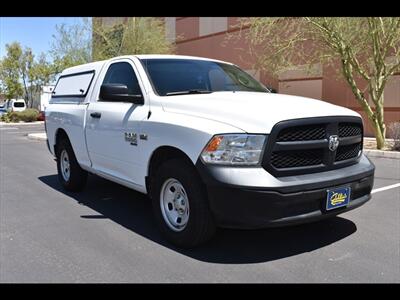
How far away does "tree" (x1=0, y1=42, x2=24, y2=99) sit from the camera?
41.3m

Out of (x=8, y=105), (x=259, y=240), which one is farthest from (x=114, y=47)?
(x=8, y=105)

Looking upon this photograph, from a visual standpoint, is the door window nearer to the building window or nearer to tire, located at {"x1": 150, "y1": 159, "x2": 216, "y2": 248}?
tire, located at {"x1": 150, "y1": 159, "x2": 216, "y2": 248}

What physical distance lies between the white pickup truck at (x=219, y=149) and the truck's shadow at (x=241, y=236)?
261 millimetres

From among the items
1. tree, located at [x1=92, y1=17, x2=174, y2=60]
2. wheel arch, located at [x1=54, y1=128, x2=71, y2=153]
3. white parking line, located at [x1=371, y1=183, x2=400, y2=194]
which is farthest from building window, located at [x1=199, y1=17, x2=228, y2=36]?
wheel arch, located at [x1=54, y1=128, x2=71, y2=153]

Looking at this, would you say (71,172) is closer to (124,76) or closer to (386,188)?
(124,76)

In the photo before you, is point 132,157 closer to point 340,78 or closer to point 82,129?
point 82,129

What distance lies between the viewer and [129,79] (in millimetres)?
5020

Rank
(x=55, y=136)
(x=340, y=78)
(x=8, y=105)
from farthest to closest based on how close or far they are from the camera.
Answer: (x=8, y=105), (x=340, y=78), (x=55, y=136)

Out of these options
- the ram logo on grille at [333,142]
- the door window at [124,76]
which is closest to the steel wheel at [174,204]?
the door window at [124,76]

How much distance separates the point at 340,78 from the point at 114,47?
10.8 metres

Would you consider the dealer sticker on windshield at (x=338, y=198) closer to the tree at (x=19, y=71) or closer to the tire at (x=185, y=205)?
the tire at (x=185, y=205)

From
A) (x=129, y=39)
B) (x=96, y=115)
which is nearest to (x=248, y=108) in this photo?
(x=96, y=115)

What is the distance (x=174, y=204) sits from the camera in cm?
416

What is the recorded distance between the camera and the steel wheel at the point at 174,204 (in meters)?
4.03
